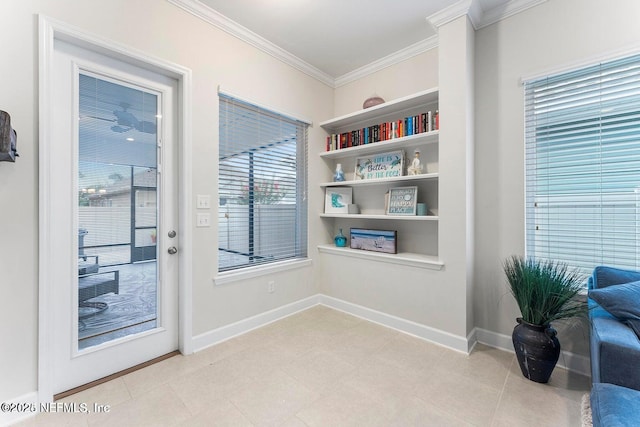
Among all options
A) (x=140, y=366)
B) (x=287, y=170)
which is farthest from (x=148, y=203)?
(x=287, y=170)

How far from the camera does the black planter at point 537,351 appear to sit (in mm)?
1788

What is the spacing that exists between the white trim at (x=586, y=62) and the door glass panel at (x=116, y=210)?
9.60 ft

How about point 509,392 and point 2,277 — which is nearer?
point 2,277

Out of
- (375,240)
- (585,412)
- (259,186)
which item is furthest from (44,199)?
(585,412)

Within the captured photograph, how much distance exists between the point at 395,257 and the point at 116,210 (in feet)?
7.56

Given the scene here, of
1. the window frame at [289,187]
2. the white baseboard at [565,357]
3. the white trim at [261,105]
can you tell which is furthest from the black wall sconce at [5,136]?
the white baseboard at [565,357]

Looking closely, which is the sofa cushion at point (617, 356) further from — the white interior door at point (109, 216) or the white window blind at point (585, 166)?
the white interior door at point (109, 216)

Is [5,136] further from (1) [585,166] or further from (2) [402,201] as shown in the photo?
(1) [585,166]

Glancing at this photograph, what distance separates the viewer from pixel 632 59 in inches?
71.2

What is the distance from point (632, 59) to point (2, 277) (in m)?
3.98

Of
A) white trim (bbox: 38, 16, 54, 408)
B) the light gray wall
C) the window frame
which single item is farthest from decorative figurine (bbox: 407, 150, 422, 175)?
white trim (bbox: 38, 16, 54, 408)

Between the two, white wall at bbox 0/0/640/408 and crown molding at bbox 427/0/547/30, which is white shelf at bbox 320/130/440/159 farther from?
crown molding at bbox 427/0/547/30

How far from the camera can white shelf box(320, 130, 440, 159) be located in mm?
2493

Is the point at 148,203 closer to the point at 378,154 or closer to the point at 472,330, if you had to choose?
the point at 378,154
